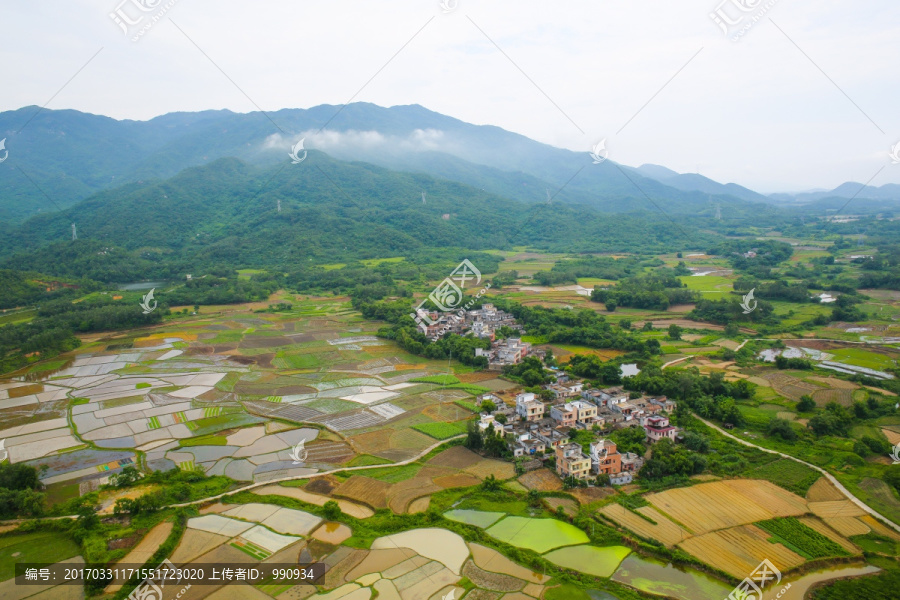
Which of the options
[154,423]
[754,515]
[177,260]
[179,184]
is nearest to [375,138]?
[179,184]

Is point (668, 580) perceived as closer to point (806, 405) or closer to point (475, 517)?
point (475, 517)

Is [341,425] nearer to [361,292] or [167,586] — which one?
[167,586]

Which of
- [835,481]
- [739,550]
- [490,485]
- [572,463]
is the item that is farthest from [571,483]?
[835,481]

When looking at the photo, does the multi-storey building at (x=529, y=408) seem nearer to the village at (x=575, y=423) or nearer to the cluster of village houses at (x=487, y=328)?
the village at (x=575, y=423)

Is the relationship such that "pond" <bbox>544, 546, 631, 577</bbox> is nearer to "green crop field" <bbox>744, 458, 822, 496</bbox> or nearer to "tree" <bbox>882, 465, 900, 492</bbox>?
"green crop field" <bbox>744, 458, 822, 496</bbox>

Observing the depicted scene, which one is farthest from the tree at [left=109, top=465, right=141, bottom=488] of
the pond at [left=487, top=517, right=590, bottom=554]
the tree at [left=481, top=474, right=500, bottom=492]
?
the pond at [left=487, top=517, right=590, bottom=554]

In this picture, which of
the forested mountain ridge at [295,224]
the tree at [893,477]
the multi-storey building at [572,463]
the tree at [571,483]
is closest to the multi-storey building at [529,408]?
the multi-storey building at [572,463]
